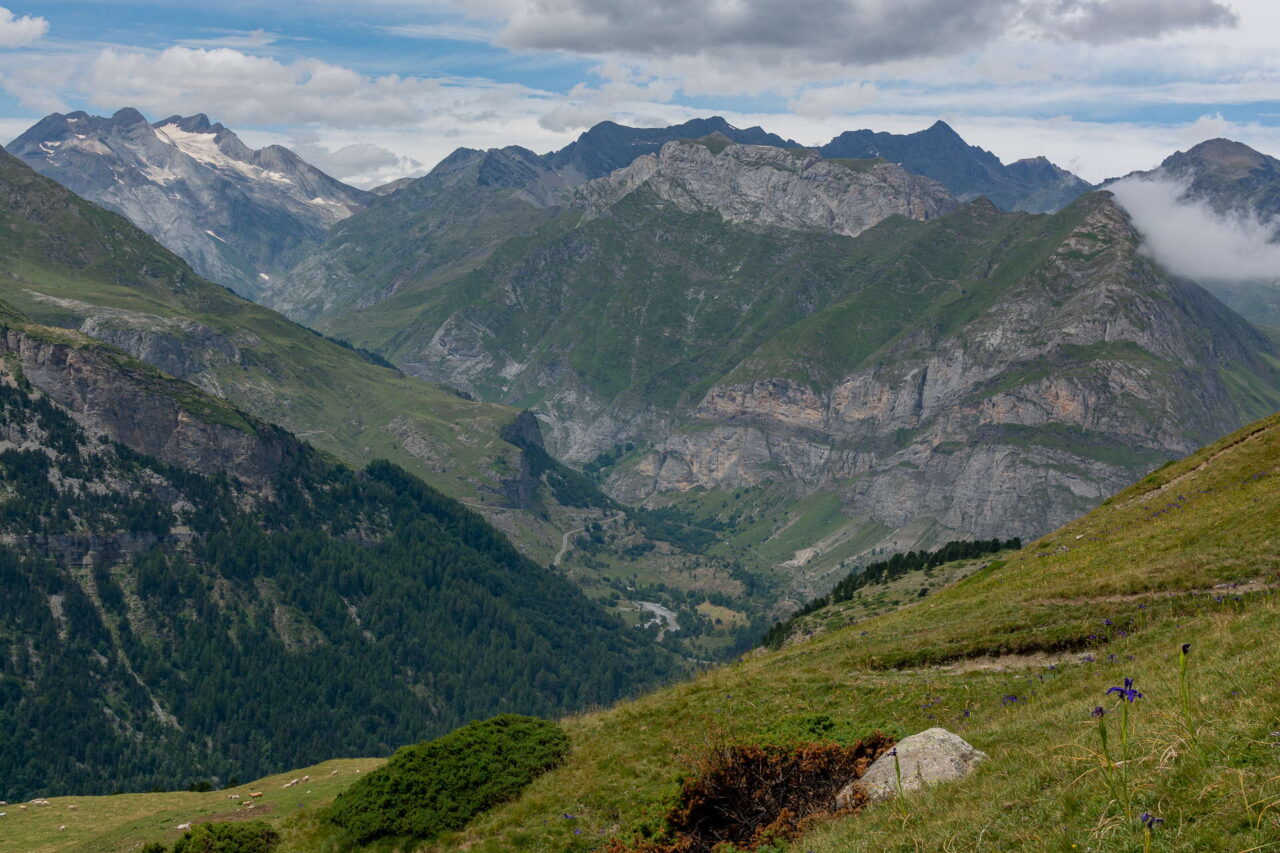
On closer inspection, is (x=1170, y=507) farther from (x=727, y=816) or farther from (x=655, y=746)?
(x=727, y=816)

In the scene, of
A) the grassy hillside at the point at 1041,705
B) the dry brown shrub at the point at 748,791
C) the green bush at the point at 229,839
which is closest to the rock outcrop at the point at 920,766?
the dry brown shrub at the point at 748,791

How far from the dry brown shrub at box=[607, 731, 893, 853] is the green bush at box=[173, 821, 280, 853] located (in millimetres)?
A: 21840

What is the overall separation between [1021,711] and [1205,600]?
45.5 ft

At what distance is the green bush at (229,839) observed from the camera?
136 feet

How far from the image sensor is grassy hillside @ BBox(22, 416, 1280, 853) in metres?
17.4

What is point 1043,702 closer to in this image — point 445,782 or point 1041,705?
point 1041,705

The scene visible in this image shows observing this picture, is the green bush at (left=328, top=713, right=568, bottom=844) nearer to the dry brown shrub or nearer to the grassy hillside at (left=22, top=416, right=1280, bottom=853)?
the grassy hillside at (left=22, top=416, right=1280, bottom=853)

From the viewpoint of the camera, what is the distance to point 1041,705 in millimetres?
31766

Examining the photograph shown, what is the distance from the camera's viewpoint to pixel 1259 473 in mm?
61500

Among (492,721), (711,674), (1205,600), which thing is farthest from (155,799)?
(1205,600)

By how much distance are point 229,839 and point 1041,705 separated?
117 feet

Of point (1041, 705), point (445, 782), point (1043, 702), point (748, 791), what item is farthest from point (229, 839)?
point (1043, 702)

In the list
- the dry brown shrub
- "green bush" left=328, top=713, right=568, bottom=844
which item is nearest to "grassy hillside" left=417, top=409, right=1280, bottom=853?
"green bush" left=328, top=713, right=568, bottom=844

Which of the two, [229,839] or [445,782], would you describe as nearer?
[445,782]
